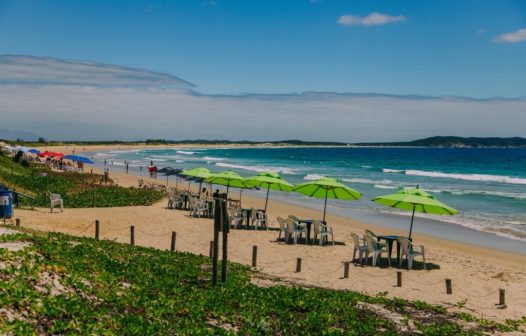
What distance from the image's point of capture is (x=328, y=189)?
19609mm

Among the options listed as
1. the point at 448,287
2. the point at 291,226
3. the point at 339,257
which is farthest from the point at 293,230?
the point at 448,287

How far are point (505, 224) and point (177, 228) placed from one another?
56.6 ft

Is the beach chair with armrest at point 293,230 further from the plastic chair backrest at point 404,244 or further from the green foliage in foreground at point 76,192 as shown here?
the green foliage in foreground at point 76,192

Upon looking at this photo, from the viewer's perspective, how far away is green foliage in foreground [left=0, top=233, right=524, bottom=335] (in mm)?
6739

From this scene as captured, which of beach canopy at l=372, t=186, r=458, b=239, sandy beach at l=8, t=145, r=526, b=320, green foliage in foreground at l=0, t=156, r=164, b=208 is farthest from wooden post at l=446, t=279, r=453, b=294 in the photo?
green foliage in foreground at l=0, t=156, r=164, b=208

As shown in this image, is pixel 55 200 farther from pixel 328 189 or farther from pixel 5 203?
pixel 328 189

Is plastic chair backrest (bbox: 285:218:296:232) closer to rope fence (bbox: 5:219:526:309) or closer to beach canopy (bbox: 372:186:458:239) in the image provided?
rope fence (bbox: 5:219:526:309)

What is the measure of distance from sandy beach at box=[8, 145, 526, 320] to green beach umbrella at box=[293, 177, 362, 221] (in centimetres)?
184

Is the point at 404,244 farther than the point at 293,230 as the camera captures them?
No

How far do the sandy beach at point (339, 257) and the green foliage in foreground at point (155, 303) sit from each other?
2085mm

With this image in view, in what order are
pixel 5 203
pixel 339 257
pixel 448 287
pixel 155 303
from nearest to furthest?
pixel 155 303, pixel 448 287, pixel 339 257, pixel 5 203

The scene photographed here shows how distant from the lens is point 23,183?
30.1 meters

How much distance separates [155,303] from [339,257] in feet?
31.5

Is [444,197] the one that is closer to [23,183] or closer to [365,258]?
[365,258]
